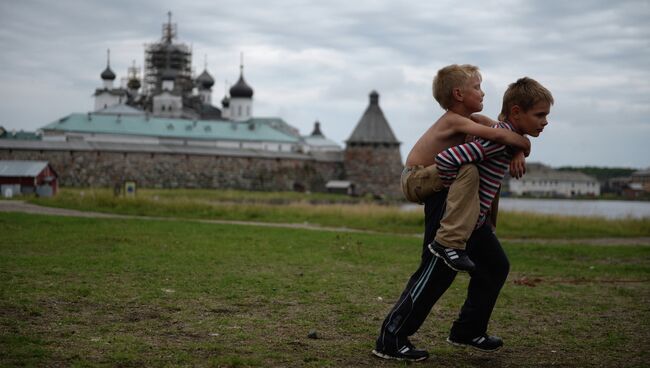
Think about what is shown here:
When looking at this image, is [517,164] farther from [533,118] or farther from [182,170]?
[182,170]

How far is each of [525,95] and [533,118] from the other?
0.13 metres

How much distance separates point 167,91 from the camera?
7081cm

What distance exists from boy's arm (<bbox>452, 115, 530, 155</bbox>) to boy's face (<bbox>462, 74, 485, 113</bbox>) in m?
0.11

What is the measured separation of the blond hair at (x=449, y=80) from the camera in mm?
3797

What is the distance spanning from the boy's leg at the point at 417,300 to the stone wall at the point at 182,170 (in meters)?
41.9

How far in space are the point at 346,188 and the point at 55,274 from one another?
50.3 metres

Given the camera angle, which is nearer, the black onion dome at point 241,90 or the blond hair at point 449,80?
the blond hair at point 449,80

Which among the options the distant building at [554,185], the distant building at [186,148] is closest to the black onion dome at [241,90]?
the distant building at [186,148]

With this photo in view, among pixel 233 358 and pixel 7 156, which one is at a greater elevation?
pixel 7 156

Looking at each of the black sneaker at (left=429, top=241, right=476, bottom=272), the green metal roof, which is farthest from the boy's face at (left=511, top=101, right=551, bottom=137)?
the green metal roof

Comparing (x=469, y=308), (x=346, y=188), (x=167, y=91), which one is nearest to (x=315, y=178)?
(x=346, y=188)

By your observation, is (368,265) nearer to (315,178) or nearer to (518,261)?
(518,261)

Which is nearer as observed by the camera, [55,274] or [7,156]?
[55,274]

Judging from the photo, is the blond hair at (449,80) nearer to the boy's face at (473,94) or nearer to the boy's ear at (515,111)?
the boy's face at (473,94)
